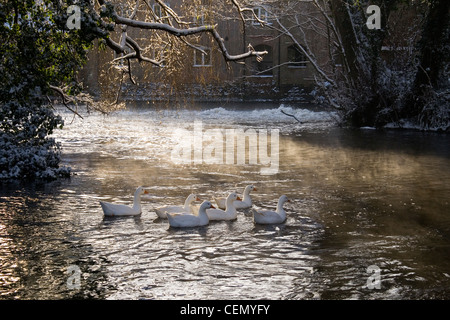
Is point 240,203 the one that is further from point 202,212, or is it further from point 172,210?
point 172,210

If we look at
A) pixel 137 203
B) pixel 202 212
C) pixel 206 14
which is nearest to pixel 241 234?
pixel 202 212

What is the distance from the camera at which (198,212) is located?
11484mm

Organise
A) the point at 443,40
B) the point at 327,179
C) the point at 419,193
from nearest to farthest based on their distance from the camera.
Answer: the point at 419,193 < the point at 327,179 < the point at 443,40

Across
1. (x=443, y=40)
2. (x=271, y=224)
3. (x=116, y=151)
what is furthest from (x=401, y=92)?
(x=271, y=224)

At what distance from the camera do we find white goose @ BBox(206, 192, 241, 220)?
11.6m

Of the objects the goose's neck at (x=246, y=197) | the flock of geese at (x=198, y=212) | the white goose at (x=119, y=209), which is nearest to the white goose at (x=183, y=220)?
the flock of geese at (x=198, y=212)

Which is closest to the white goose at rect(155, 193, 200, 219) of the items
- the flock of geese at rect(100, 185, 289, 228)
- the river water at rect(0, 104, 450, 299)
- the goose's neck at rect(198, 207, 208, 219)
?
the flock of geese at rect(100, 185, 289, 228)

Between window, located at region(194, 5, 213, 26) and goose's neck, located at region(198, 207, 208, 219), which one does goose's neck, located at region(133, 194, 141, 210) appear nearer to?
goose's neck, located at region(198, 207, 208, 219)

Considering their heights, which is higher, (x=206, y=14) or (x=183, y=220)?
(x=206, y=14)

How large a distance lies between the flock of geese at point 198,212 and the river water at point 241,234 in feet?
0.58

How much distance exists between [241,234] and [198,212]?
109 cm
